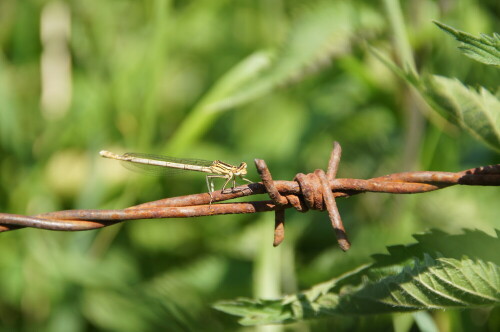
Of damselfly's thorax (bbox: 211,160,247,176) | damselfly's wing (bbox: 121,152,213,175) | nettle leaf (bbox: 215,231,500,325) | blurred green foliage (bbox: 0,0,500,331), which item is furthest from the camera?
blurred green foliage (bbox: 0,0,500,331)

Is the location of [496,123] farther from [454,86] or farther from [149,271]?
[149,271]

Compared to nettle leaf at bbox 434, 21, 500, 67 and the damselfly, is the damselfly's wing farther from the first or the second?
nettle leaf at bbox 434, 21, 500, 67

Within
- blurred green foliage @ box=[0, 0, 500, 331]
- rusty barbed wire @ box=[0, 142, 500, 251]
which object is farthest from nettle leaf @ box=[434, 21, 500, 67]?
blurred green foliage @ box=[0, 0, 500, 331]

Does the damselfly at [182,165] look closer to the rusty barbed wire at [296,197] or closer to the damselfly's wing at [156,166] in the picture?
the damselfly's wing at [156,166]

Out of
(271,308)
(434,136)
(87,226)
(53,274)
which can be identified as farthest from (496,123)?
(53,274)

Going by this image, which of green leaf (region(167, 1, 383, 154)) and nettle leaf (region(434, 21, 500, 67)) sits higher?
green leaf (region(167, 1, 383, 154))

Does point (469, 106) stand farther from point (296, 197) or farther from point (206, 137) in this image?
point (206, 137)

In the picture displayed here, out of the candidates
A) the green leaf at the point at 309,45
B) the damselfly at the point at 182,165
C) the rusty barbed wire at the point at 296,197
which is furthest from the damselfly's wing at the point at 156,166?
the rusty barbed wire at the point at 296,197

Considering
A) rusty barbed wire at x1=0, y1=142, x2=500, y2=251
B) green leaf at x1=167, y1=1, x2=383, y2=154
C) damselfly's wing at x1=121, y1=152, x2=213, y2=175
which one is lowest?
rusty barbed wire at x1=0, y1=142, x2=500, y2=251
